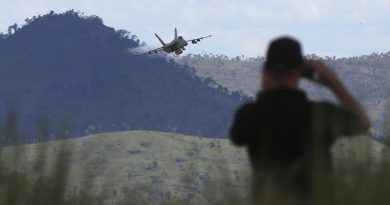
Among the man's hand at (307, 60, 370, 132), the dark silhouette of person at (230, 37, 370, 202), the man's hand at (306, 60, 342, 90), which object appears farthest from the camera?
the man's hand at (306, 60, 342, 90)

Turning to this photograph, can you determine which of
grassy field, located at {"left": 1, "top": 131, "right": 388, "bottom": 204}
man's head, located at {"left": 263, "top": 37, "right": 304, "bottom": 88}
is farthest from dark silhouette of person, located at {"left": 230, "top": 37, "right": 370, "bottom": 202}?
grassy field, located at {"left": 1, "top": 131, "right": 388, "bottom": 204}

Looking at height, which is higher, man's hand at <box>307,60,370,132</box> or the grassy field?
man's hand at <box>307,60,370,132</box>

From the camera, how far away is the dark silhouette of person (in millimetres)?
4719

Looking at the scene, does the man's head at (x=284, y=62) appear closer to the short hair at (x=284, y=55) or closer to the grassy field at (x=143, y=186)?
the short hair at (x=284, y=55)

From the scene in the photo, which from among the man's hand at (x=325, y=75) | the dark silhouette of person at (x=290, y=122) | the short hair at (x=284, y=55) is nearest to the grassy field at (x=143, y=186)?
the dark silhouette of person at (x=290, y=122)

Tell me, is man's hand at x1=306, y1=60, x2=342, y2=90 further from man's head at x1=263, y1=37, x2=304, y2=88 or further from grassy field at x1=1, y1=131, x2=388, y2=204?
grassy field at x1=1, y1=131, x2=388, y2=204

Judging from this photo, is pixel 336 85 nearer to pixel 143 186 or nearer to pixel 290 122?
pixel 290 122

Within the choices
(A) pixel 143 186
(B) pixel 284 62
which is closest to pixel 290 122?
(B) pixel 284 62

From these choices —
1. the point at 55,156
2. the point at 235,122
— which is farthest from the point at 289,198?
the point at 55,156

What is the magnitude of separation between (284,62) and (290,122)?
321 mm

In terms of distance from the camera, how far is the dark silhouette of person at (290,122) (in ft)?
15.5

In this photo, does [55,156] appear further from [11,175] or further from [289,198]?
[289,198]

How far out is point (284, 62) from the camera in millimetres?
5086

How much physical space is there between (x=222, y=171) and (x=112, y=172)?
84 centimetres
